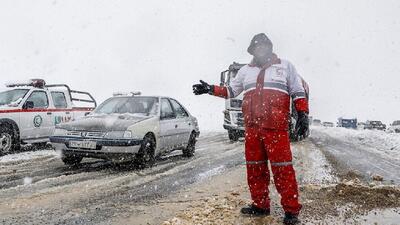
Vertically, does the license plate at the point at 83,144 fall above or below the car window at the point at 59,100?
below

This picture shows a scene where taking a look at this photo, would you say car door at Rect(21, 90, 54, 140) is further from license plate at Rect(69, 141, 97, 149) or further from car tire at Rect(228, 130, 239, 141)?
car tire at Rect(228, 130, 239, 141)

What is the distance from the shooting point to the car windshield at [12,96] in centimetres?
1188

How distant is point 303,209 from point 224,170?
348 cm

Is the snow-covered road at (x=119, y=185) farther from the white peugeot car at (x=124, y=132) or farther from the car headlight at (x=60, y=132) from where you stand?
the car headlight at (x=60, y=132)

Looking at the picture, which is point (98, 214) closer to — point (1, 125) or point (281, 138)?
point (281, 138)

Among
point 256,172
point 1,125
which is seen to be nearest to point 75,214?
point 256,172

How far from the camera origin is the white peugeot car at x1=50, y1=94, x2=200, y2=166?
26.0 feet

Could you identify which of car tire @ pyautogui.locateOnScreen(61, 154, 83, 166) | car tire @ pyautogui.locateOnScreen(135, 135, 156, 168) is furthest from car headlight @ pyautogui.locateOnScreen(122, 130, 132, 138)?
car tire @ pyautogui.locateOnScreen(61, 154, 83, 166)

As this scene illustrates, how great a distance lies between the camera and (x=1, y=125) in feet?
35.9

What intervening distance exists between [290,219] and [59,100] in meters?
10.6

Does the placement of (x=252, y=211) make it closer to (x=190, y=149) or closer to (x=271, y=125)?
(x=271, y=125)

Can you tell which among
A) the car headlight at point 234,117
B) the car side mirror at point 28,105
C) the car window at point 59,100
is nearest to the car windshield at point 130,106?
the car side mirror at point 28,105

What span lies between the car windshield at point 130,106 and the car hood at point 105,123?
1.83 ft

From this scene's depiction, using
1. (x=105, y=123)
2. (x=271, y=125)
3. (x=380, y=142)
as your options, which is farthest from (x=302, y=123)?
(x=380, y=142)
